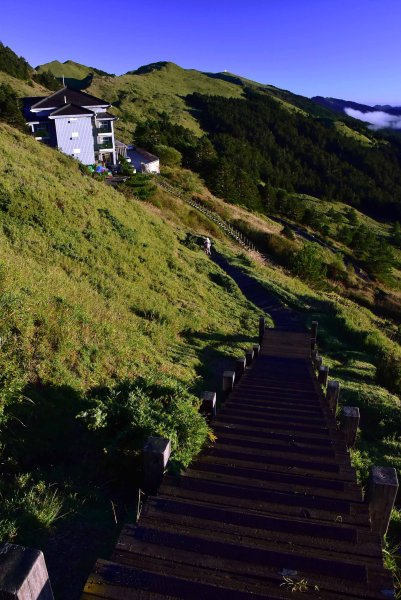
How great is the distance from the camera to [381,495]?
14.6 ft

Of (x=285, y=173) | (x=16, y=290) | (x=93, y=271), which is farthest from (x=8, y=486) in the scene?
(x=285, y=173)

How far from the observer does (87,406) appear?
6816 millimetres

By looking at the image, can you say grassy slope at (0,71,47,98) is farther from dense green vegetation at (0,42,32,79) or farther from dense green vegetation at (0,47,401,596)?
dense green vegetation at (0,47,401,596)

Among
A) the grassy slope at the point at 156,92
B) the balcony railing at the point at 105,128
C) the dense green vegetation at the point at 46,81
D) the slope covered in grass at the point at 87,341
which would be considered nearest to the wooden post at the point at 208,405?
the slope covered in grass at the point at 87,341

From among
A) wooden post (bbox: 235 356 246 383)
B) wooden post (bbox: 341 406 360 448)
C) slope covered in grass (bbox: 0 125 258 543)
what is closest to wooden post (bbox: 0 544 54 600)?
slope covered in grass (bbox: 0 125 258 543)

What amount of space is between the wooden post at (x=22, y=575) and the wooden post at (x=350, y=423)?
5204 millimetres

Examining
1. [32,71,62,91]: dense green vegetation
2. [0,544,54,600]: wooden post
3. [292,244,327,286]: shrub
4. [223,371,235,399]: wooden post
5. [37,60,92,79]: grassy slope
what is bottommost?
[292,244,327,286]: shrub

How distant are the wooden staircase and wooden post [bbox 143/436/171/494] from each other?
168 mm

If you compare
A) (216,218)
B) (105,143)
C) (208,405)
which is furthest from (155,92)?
(208,405)

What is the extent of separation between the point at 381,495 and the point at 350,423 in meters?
2.31

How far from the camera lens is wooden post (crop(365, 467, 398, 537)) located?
443cm

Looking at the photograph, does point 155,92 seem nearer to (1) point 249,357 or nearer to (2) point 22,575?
(1) point 249,357

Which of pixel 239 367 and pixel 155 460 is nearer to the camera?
pixel 155 460

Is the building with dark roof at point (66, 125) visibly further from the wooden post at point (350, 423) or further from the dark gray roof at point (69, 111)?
the wooden post at point (350, 423)
